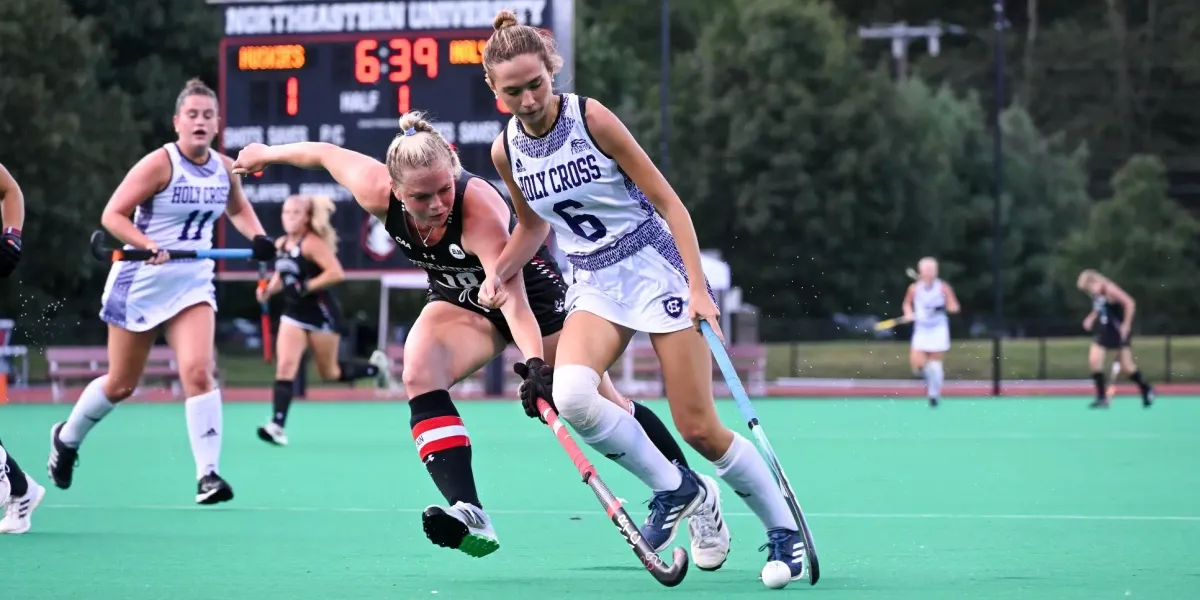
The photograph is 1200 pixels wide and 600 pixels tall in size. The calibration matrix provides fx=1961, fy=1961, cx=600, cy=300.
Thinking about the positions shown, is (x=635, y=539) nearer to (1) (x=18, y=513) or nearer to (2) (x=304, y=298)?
(1) (x=18, y=513)

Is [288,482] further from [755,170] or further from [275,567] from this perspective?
[755,170]

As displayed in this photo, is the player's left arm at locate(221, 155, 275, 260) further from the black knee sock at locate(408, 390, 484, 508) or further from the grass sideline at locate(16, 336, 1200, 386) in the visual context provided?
the grass sideline at locate(16, 336, 1200, 386)

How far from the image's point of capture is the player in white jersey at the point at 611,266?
19.9 feet

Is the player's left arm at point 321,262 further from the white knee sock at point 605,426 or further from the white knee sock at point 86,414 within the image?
the white knee sock at point 605,426

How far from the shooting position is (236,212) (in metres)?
9.41

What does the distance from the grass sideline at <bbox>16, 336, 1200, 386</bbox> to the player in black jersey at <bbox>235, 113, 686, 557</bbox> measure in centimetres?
2298

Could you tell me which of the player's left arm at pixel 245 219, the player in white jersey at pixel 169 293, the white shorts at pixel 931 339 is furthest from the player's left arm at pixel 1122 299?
the player in white jersey at pixel 169 293

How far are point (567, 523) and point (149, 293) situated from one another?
2.18m

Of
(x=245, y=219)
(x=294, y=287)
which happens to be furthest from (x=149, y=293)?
(x=294, y=287)

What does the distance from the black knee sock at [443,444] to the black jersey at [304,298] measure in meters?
7.32

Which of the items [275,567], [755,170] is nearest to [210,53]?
[755,170]

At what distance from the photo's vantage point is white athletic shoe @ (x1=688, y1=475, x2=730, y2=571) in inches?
260

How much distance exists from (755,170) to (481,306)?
3826cm

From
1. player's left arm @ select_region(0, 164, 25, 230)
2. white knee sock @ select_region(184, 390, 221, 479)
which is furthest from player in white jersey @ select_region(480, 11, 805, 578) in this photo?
white knee sock @ select_region(184, 390, 221, 479)
